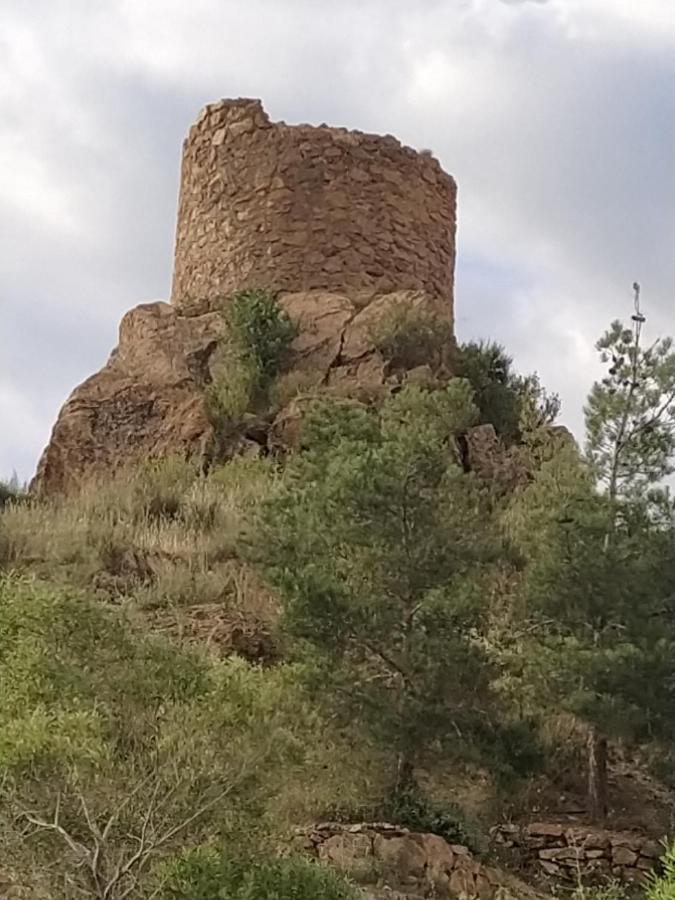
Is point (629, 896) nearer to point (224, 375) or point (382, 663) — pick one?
point (382, 663)

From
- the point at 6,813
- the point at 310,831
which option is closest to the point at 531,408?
the point at 310,831

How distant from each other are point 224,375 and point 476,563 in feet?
26.8

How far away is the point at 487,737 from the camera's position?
8.59 metres

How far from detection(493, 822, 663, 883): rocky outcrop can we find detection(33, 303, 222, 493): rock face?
26.1 feet

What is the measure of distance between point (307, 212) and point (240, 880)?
12615 millimetres

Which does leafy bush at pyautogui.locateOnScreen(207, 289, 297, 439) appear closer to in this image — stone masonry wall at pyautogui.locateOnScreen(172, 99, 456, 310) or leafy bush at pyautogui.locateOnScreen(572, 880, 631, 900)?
stone masonry wall at pyautogui.locateOnScreen(172, 99, 456, 310)

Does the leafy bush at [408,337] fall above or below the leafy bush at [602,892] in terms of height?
above

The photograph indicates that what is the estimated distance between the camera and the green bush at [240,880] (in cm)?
580

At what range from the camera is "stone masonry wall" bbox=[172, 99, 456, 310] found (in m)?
17.7

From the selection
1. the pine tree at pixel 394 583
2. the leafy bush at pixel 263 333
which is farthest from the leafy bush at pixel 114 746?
the leafy bush at pixel 263 333

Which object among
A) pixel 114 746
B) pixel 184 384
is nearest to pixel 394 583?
pixel 114 746

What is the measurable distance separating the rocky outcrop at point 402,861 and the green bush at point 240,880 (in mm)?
1406

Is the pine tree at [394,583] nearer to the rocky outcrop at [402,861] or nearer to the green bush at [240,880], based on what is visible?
the rocky outcrop at [402,861]

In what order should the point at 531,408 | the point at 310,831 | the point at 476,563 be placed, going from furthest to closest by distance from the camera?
the point at 531,408 → the point at 476,563 → the point at 310,831
